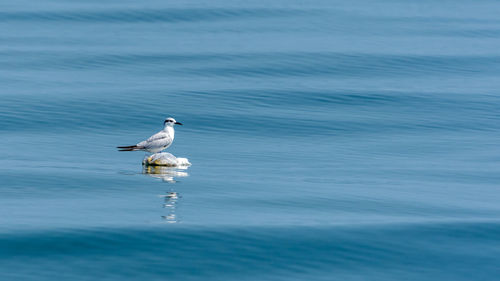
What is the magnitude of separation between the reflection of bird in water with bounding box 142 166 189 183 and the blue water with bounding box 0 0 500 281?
0.55 feet

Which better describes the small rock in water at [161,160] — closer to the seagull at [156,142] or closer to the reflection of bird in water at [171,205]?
the seagull at [156,142]

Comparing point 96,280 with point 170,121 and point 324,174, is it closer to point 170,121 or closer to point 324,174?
point 170,121

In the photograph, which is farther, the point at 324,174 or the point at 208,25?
the point at 208,25

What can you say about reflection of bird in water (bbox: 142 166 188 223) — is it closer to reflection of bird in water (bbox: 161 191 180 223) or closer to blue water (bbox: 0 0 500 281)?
reflection of bird in water (bbox: 161 191 180 223)

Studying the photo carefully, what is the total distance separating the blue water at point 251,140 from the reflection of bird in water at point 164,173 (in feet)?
0.55

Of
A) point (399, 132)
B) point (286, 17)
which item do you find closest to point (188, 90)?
point (399, 132)

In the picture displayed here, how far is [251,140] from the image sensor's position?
43.5 meters

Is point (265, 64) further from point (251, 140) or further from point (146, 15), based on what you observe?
point (146, 15)

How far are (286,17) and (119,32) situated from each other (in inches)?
628

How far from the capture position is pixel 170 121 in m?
32.3

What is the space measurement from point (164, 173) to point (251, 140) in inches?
470

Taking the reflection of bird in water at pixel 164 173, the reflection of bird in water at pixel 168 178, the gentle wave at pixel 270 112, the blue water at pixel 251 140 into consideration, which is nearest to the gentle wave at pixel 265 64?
the blue water at pixel 251 140

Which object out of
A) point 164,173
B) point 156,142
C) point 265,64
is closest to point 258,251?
point 164,173

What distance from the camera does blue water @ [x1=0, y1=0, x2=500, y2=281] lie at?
25.2 metres
